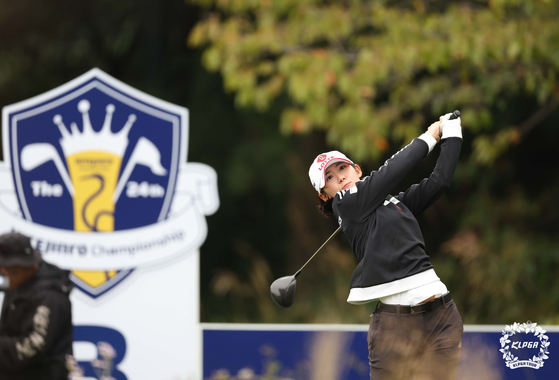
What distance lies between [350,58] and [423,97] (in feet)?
2.93

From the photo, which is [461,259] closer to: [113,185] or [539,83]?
[539,83]

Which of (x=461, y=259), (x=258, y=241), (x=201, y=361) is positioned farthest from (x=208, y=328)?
(x=258, y=241)

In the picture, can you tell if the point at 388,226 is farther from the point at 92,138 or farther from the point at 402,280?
the point at 92,138

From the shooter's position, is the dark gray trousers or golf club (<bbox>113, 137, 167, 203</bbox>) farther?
golf club (<bbox>113, 137, 167, 203</bbox>)

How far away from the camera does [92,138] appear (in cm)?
546

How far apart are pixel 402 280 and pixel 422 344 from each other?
1.07 ft

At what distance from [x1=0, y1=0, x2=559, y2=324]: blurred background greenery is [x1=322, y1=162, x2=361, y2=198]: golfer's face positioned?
280 cm

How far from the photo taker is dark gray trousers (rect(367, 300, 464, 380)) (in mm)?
3230

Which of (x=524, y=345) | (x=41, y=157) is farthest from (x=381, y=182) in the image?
(x=41, y=157)

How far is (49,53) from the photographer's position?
34.4 ft

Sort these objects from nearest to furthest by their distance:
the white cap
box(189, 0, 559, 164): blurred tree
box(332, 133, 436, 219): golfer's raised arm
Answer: box(332, 133, 436, 219): golfer's raised arm, the white cap, box(189, 0, 559, 164): blurred tree

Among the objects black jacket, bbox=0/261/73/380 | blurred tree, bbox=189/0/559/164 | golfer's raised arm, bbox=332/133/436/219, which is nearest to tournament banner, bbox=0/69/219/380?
black jacket, bbox=0/261/73/380

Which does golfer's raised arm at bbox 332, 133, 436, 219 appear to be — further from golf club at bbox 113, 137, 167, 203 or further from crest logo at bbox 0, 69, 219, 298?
golf club at bbox 113, 137, 167, 203

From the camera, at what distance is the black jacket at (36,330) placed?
4031mm
